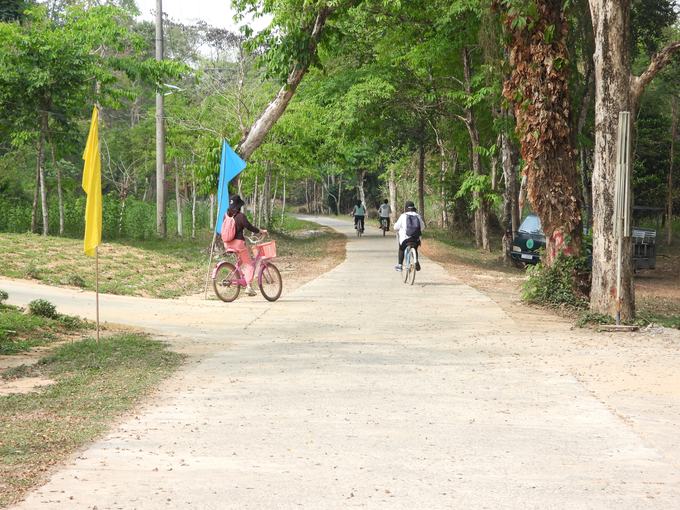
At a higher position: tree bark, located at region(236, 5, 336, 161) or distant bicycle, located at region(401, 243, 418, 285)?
tree bark, located at region(236, 5, 336, 161)

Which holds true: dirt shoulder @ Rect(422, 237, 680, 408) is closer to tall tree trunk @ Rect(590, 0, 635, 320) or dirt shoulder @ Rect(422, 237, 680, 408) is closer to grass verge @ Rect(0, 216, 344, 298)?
tall tree trunk @ Rect(590, 0, 635, 320)

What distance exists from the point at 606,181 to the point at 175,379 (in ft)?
24.1

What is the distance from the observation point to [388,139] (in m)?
33.4

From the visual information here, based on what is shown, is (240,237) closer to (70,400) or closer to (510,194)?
(70,400)

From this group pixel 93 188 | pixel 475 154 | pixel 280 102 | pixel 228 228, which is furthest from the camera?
pixel 475 154

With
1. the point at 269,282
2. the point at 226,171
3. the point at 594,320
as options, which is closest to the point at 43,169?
the point at 226,171

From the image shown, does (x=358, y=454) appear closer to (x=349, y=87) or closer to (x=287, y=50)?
(x=287, y=50)

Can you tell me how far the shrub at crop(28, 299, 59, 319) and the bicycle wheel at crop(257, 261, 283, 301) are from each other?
4291mm

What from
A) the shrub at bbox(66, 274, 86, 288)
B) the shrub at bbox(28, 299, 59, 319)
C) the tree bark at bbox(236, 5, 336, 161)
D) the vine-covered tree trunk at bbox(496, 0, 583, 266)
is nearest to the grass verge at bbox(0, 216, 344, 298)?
the shrub at bbox(66, 274, 86, 288)

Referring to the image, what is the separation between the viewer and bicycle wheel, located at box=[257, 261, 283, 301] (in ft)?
44.9

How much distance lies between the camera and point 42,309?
998 centimetres

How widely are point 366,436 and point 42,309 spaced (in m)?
6.29

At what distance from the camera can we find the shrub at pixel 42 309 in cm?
996

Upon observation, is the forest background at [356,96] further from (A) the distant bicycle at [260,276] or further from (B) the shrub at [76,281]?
(B) the shrub at [76,281]
